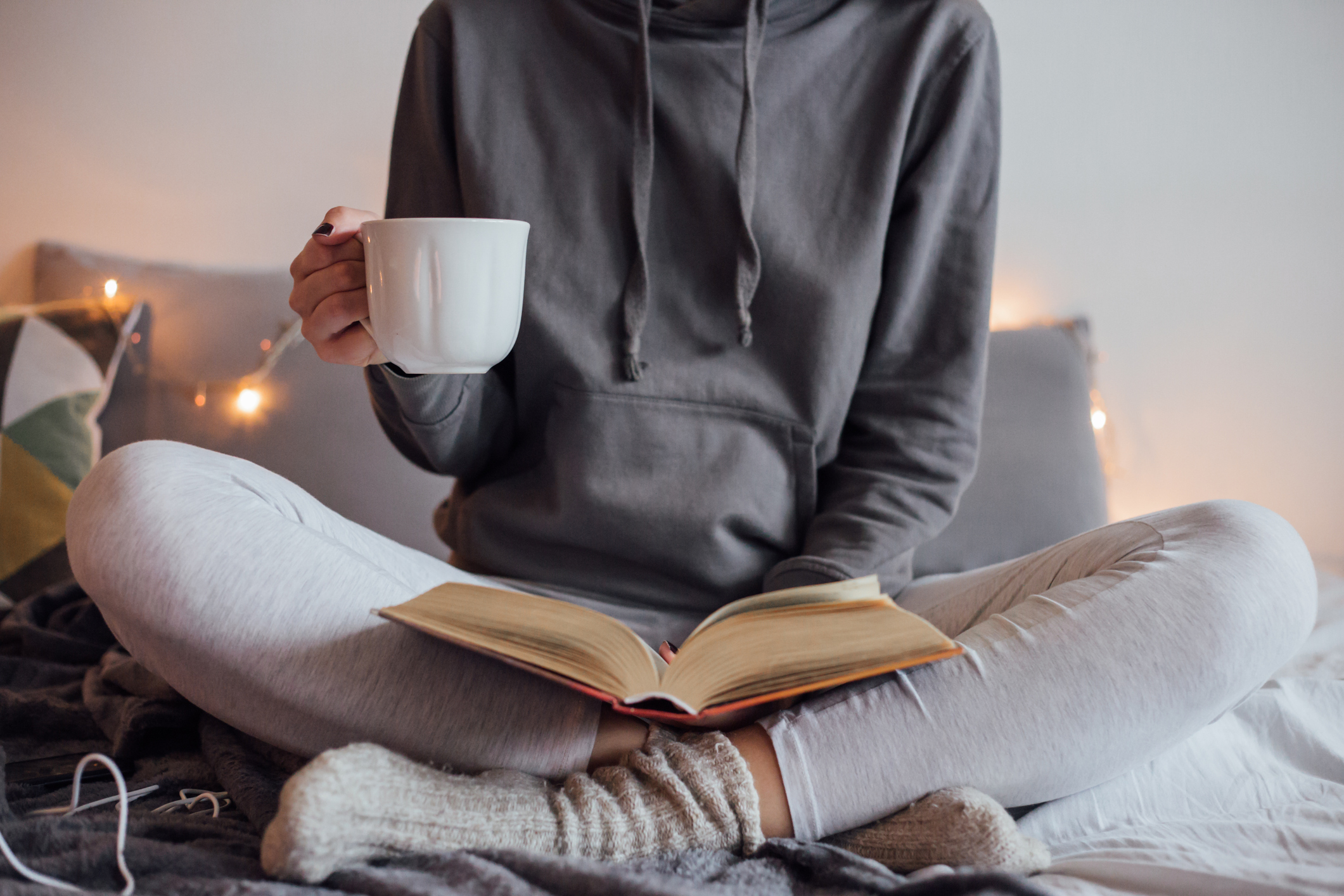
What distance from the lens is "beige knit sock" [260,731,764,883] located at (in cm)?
49

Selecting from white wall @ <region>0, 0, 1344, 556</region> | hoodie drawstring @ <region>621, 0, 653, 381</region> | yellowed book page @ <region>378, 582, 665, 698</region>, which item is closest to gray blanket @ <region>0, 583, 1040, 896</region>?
yellowed book page @ <region>378, 582, 665, 698</region>

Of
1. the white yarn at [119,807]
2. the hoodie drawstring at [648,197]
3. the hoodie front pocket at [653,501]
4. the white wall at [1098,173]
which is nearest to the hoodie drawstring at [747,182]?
the hoodie drawstring at [648,197]

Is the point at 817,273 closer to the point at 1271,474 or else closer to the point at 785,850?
the point at 785,850

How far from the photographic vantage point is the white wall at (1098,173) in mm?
1494

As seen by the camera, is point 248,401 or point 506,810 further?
point 248,401

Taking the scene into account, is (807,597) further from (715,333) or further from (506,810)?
(715,333)

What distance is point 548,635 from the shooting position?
539 millimetres

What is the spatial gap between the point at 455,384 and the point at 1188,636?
2.12 ft

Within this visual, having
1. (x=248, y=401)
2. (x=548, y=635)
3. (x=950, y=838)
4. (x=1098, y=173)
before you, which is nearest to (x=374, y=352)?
(x=548, y=635)

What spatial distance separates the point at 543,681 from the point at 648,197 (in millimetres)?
535

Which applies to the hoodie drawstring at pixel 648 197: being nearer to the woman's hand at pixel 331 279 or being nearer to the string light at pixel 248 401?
the woman's hand at pixel 331 279

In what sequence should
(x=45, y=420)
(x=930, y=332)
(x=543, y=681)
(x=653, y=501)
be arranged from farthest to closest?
(x=45, y=420), (x=930, y=332), (x=653, y=501), (x=543, y=681)

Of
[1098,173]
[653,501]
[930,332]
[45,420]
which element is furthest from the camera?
[1098,173]

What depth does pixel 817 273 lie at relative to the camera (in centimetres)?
92
